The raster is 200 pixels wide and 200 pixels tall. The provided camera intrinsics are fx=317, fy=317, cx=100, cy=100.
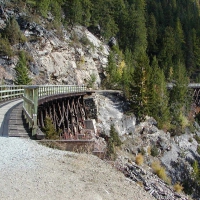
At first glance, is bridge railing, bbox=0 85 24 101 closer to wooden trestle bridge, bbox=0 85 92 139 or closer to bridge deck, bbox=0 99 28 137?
wooden trestle bridge, bbox=0 85 92 139

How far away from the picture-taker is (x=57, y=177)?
6461mm

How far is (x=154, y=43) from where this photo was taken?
88.6m

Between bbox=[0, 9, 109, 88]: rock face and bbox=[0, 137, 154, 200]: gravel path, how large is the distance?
3299cm

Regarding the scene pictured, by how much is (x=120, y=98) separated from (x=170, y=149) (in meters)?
9.17

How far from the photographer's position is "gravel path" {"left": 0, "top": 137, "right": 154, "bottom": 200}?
576 centimetres

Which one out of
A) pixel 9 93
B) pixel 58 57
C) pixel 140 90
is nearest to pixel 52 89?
pixel 9 93

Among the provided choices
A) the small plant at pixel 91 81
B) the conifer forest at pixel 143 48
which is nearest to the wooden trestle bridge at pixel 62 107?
the conifer forest at pixel 143 48

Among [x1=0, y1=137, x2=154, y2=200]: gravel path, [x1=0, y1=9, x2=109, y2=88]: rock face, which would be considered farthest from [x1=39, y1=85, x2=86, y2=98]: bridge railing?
[x1=0, y1=137, x2=154, y2=200]: gravel path

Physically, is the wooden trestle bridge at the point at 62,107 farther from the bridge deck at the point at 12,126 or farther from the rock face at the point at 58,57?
the rock face at the point at 58,57

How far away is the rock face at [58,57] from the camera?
44250 millimetres

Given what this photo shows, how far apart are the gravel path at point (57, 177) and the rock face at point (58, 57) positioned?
3299 centimetres

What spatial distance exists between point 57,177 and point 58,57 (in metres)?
43.6

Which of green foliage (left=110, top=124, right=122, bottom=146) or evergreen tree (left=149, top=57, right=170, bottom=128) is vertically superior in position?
evergreen tree (left=149, top=57, right=170, bottom=128)

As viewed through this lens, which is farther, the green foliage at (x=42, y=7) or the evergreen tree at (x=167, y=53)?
the evergreen tree at (x=167, y=53)
